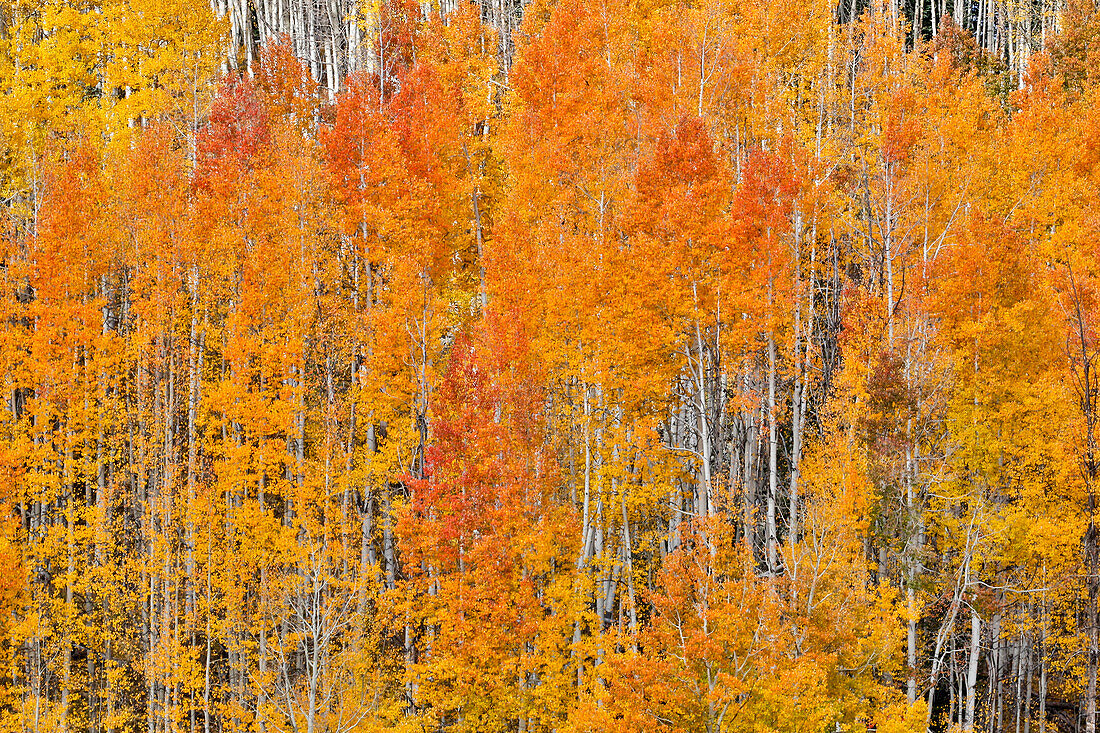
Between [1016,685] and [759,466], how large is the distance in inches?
324

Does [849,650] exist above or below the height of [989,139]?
below

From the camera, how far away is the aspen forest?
68.3 ft

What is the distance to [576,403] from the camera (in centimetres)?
2491

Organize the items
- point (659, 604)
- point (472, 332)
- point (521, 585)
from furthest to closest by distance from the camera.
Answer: point (472, 332)
point (521, 585)
point (659, 604)

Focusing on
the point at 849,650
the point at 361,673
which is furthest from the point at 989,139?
the point at 361,673

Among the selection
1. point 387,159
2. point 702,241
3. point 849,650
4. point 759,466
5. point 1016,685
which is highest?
point 387,159

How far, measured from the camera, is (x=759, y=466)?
2536cm

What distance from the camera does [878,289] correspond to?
78.1 ft

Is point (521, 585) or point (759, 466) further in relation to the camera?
point (759, 466)

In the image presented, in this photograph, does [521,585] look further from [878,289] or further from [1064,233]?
[1064,233]

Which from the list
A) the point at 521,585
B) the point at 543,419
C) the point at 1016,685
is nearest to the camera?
the point at 521,585

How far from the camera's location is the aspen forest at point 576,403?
820 inches

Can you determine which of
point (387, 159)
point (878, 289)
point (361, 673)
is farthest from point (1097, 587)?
point (387, 159)

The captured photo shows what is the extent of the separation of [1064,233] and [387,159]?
1630 centimetres
